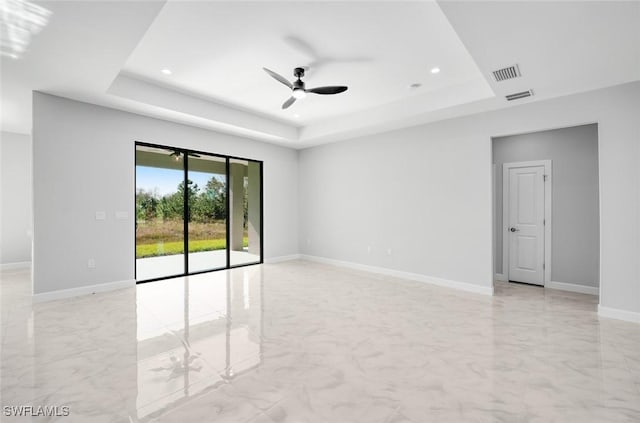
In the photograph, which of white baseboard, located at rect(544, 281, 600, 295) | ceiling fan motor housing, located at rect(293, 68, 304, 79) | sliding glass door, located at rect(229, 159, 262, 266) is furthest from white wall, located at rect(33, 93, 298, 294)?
white baseboard, located at rect(544, 281, 600, 295)

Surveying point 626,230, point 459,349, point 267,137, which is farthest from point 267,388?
point 267,137

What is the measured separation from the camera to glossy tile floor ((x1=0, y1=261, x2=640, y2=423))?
1924mm

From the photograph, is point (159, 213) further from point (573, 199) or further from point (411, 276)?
point (573, 199)

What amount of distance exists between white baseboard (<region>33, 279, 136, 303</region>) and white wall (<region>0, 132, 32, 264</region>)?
3.26m

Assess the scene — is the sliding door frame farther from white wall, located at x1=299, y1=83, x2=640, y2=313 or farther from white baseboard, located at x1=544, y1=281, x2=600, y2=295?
white baseboard, located at x1=544, y1=281, x2=600, y2=295

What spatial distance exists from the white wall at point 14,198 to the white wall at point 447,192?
600 centimetres

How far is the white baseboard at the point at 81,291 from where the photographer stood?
406 centimetres

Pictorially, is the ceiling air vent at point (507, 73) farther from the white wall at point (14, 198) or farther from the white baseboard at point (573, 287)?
the white wall at point (14, 198)

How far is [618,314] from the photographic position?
11.6 feet

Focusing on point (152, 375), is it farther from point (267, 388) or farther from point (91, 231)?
point (91, 231)

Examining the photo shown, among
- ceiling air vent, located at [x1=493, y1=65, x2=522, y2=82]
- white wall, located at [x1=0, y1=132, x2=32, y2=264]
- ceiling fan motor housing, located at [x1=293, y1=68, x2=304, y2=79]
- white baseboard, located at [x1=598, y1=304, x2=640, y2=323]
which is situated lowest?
white baseboard, located at [x1=598, y1=304, x2=640, y2=323]

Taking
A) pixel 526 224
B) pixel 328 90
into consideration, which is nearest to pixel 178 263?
pixel 328 90

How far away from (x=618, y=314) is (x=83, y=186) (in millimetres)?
7374

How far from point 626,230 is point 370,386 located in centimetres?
372
